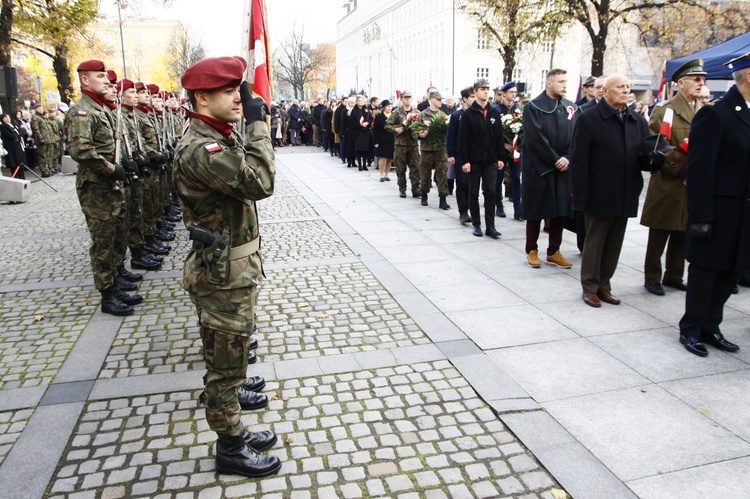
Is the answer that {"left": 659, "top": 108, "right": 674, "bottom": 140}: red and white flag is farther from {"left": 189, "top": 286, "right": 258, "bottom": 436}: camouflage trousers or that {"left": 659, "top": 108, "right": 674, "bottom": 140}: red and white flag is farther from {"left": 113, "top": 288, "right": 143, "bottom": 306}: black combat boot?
{"left": 113, "top": 288, "right": 143, "bottom": 306}: black combat boot

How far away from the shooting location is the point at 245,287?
3.14 metres

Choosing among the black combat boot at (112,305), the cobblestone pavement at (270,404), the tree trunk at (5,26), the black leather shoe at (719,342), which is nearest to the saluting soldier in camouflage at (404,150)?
the cobblestone pavement at (270,404)

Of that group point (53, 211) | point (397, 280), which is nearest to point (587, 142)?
point (397, 280)

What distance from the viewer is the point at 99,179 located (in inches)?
232

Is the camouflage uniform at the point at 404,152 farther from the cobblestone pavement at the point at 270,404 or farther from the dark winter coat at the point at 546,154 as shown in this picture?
the cobblestone pavement at the point at 270,404

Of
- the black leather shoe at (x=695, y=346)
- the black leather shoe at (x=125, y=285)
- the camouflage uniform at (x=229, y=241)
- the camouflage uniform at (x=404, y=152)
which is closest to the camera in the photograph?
the camouflage uniform at (x=229, y=241)

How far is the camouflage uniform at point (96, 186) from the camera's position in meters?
5.74

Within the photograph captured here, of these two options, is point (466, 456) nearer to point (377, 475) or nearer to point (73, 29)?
point (377, 475)

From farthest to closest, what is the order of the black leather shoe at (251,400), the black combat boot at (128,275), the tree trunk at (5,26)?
the tree trunk at (5,26)
the black combat boot at (128,275)
the black leather shoe at (251,400)

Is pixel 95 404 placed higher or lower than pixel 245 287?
lower

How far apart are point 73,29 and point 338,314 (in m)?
18.4

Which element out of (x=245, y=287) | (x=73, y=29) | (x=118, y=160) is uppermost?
(x=73, y=29)

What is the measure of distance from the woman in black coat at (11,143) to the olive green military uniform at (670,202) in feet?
55.1

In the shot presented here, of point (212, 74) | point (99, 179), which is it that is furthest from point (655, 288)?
point (99, 179)
